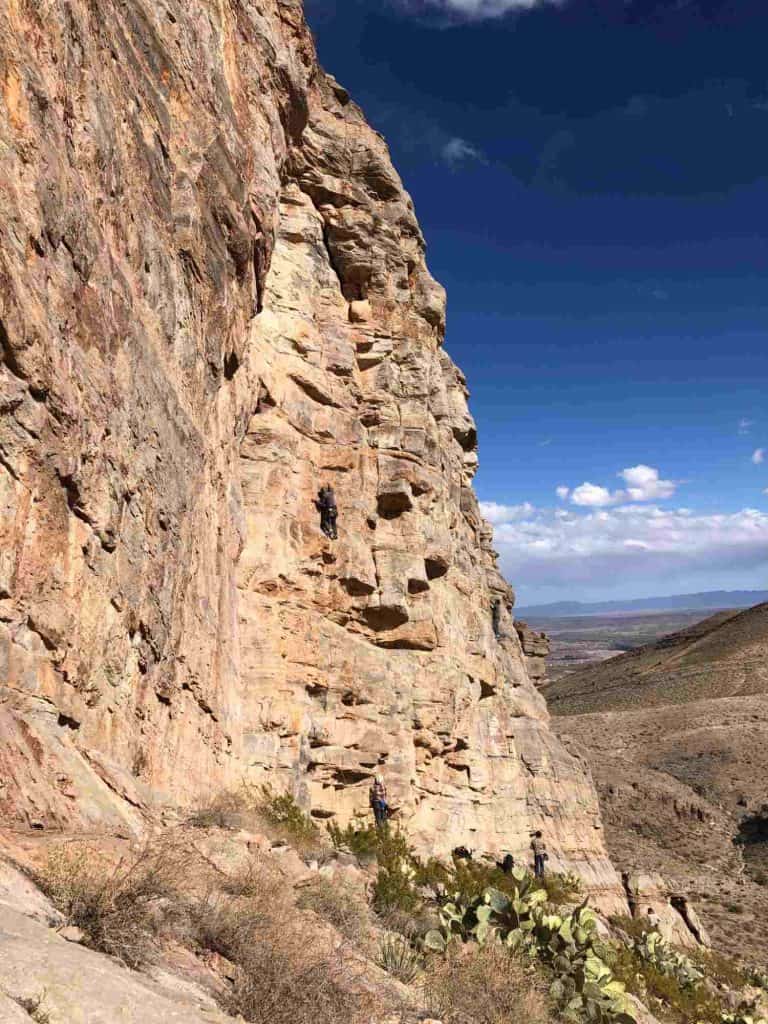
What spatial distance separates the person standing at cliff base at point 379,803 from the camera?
614 inches

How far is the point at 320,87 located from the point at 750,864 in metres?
39.2

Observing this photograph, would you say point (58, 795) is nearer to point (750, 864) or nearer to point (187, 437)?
point (187, 437)

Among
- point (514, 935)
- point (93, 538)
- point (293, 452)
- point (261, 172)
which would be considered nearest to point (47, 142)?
point (93, 538)

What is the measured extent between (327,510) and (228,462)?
376 cm

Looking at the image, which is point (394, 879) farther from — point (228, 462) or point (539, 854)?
point (539, 854)

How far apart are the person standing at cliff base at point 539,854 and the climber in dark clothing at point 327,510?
456 inches

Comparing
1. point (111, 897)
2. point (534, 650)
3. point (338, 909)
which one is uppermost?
point (111, 897)

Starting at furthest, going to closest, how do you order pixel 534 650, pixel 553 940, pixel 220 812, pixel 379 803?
pixel 534 650
pixel 379 803
pixel 553 940
pixel 220 812

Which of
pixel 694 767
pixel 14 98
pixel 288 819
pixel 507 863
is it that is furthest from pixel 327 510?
pixel 694 767

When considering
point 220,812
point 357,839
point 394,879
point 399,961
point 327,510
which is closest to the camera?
point 399,961

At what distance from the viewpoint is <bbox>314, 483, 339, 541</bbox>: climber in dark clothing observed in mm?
16625

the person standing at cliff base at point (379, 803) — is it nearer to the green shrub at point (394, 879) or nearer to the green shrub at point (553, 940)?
the green shrub at point (394, 879)

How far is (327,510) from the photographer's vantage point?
54.7ft

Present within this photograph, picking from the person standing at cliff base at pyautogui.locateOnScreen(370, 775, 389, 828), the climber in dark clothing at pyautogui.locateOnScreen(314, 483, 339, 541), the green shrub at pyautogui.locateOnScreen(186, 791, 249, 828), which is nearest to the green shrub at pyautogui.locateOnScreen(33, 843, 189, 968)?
the green shrub at pyautogui.locateOnScreen(186, 791, 249, 828)
